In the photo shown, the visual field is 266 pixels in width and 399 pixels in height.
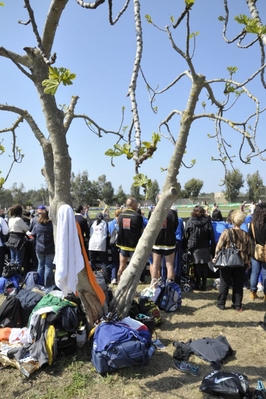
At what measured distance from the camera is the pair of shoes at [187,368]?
11.2 feet

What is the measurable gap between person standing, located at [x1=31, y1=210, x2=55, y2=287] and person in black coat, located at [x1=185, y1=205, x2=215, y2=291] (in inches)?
110

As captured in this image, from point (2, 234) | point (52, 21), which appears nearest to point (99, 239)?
point (2, 234)

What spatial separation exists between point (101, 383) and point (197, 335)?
1.64 metres

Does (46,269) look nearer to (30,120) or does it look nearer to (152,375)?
(30,120)

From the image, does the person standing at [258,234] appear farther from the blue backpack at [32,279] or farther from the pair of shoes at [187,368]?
the blue backpack at [32,279]

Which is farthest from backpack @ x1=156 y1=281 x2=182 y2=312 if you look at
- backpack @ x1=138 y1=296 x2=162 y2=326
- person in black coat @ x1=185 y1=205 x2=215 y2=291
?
person in black coat @ x1=185 y1=205 x2=215 y2=291

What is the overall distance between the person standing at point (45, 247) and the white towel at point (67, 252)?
253 centimetres

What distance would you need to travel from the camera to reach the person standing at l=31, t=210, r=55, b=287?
6027mm

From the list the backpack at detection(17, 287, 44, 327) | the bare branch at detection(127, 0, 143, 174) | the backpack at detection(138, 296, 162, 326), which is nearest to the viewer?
the bare branch at detection(127, 0, 143, 174)

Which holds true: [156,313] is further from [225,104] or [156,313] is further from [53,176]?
[225,104]

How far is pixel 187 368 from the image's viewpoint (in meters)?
3.44

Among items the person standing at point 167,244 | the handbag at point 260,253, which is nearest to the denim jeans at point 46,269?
the person standing at point 167,244

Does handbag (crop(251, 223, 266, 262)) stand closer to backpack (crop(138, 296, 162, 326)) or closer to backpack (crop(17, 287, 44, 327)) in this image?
backpack (crop(138, 296, 162, 326))

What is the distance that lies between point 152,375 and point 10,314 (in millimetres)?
2116
